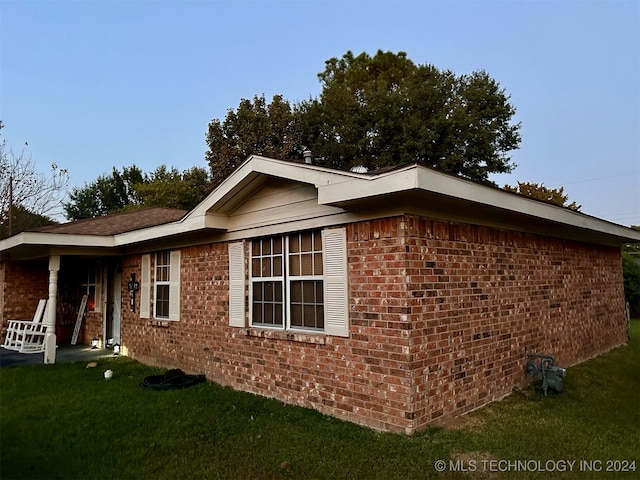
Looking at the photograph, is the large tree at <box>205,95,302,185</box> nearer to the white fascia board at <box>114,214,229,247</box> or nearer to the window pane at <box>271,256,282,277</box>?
the white fascia board at <box>114,214,229,247</box>

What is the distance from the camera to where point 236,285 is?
6.53 m

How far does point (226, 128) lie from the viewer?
2309 centimetres

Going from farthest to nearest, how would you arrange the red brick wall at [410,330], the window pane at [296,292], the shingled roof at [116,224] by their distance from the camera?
1. the shingled roof at [116,224]
2. the window pane at [296,292]
3. the red brick wall at [410,330]

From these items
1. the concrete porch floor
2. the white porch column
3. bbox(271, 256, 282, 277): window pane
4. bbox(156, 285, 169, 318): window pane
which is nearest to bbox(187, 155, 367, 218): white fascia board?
bbox(271, 256, 282, 277): window pane

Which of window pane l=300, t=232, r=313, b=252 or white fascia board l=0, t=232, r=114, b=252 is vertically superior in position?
white fascia board l=0, t=232, r=114, b=252

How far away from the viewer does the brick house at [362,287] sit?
14.5 ft

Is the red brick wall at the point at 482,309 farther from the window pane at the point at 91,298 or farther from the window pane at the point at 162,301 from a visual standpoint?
the window pane at the point at 91,298

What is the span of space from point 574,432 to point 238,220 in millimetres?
5288

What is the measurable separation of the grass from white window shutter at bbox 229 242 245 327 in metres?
1.12

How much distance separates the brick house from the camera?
14.5 ft

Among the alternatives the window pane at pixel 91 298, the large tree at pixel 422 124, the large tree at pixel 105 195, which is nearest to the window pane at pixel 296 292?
the window pane at pixel 91 298

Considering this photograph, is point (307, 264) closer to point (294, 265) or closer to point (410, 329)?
point (294, 265)

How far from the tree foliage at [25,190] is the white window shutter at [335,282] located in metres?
18.3

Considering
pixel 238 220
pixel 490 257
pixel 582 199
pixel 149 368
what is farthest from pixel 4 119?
pixel 582 199
